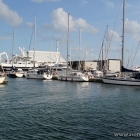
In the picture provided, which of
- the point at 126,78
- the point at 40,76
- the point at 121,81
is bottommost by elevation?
the point at 121,81

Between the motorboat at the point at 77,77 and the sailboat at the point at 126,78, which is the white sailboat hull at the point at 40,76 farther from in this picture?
the sailboat at the point at 126,78

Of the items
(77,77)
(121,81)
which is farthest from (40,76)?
(121,81)

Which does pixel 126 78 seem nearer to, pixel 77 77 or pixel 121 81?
pixel 121 81

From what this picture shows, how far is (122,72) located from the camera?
5684cm

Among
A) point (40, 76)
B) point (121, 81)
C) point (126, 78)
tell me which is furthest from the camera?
point (40, 76)

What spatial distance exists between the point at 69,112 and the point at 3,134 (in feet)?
26.7

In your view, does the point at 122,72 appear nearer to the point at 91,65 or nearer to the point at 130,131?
the point at 130,131

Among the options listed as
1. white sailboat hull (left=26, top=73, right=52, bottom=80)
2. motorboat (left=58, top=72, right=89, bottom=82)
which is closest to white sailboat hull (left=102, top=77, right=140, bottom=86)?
motorboat (left=58, top=72, right=89, bottom=82)

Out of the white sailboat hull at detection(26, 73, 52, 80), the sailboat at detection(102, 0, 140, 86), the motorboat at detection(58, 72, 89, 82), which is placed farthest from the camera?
the white sailboat hull at detection(26, 73, 52, 80)

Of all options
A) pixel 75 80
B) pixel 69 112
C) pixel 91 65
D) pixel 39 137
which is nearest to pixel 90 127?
pixel 39 137

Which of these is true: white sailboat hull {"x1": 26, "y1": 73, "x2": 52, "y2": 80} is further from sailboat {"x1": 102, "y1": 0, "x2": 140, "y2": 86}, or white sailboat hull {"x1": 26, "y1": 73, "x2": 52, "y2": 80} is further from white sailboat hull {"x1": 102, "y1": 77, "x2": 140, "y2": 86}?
sailboat {"x1": 102, "y1": 0, "x2": 140, "y2": 86}

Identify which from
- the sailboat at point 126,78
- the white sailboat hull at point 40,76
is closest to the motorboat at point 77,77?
the white sailboat hull at point 40,76

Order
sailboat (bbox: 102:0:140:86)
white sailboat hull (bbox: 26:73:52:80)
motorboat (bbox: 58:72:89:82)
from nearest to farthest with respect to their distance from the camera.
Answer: sailboat (bbox: 102:0:140:86), motorboat (bbox: 58:72:89:82), white sailboat hull (bbox: 26:73:52:80)

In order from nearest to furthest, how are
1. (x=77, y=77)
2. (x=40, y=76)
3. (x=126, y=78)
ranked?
(x=126, y=78) → (x=77, y=77) → (x=40, y=76)
